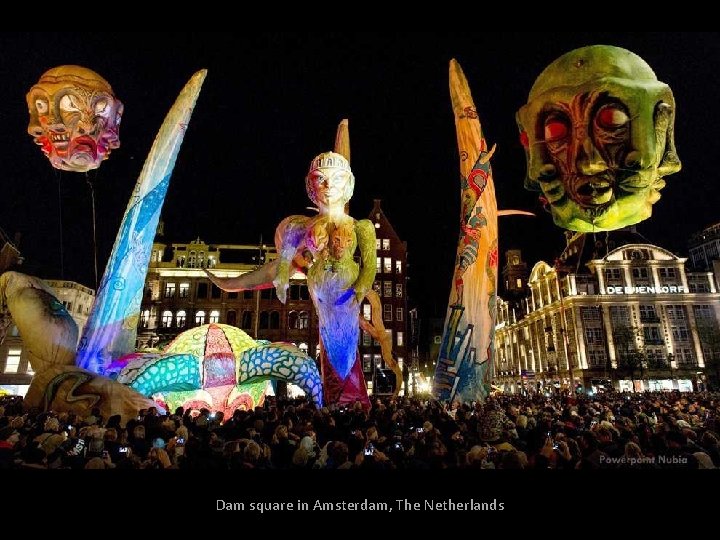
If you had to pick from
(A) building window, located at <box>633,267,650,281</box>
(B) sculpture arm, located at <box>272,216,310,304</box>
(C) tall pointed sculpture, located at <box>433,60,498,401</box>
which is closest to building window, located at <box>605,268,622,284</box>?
(A) building window, located at <box>633,267,650,281</box>

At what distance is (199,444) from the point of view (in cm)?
579

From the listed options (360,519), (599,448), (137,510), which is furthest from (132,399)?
(599,448)

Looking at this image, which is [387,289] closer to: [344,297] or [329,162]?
[344,297]

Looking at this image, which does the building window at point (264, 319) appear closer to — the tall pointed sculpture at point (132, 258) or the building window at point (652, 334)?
the tall pointed sculpture at point (132, 258)

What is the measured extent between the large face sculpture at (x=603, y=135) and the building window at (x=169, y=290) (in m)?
49.7

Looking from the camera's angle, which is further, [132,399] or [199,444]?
[132,399]

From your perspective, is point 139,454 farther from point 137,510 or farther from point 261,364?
point 261,364

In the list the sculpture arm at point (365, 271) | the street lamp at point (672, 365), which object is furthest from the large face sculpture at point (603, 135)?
the street lamp at point (672, 365)

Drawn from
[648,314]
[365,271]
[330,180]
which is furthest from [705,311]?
[330,180]

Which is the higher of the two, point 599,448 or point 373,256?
point 373,256

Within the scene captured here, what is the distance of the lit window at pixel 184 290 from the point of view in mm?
51031

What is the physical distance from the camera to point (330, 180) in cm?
1533

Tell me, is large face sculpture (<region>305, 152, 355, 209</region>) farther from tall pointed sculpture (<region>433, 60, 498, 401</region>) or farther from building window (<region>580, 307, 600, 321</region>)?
building window (<region>580, 307, 600, 321</region>)

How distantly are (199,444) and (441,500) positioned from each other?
306 centimetres
